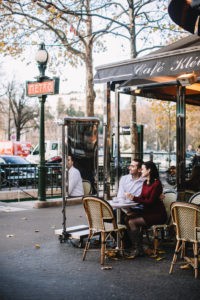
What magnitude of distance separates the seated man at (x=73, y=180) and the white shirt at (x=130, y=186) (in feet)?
3.17

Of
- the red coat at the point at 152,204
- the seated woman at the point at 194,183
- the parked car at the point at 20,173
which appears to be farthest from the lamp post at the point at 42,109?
the red coat at the point at 152,204

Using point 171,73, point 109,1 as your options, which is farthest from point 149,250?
point 109,1

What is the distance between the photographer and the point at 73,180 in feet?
27.4

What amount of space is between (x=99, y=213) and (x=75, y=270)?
1.03m

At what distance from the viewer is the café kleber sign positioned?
1176cm

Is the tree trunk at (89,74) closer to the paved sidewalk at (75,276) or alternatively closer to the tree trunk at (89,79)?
the tree trunk at (89,79)

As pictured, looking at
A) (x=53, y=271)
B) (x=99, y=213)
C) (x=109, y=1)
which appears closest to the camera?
(x=53, y=271)

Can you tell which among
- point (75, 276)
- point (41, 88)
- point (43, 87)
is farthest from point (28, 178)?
point (75, 276)

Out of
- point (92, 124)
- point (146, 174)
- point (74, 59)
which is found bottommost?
point (146, 174)

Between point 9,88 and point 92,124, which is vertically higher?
point 9,88

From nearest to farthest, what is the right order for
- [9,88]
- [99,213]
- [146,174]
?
[99,213]
[146,174]
[9,88]

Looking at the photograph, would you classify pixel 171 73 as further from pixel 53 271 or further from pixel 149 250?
pixel 53 271

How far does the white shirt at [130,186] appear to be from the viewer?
7.70m

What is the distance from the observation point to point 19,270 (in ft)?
20.5
